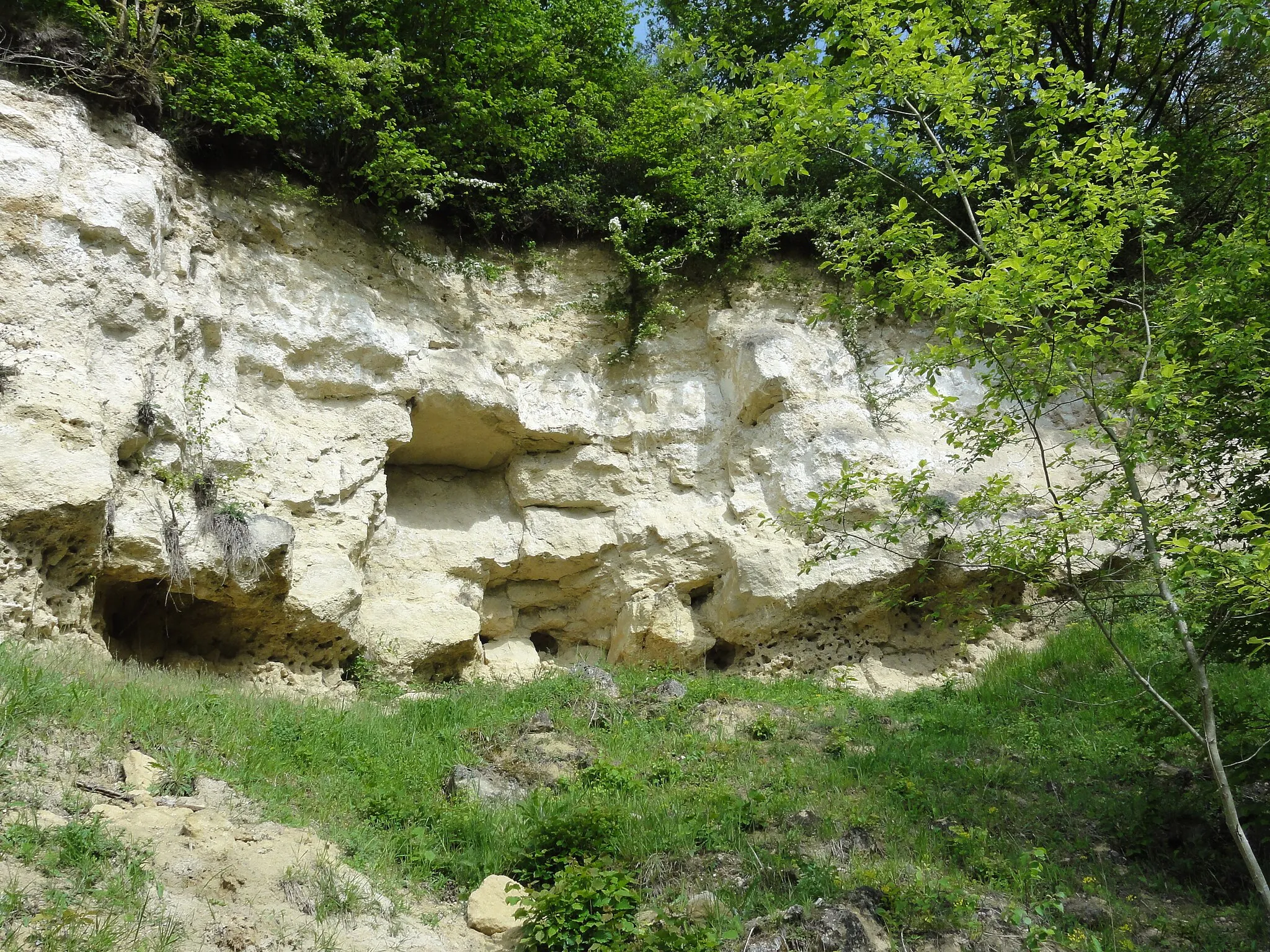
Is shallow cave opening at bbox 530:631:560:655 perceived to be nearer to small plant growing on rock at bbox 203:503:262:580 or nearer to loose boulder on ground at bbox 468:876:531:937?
small plant growing on rock at bbox 203:503:262:580

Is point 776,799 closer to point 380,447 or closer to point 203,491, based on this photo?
point 203,491

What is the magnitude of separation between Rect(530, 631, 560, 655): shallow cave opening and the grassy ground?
13.4ft

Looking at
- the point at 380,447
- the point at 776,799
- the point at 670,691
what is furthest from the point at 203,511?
the point at 776,799

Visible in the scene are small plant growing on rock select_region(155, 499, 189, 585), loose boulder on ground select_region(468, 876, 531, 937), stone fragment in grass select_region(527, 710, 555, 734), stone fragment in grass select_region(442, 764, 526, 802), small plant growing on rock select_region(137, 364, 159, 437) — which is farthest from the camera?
small plant growing on rock select_region(137, 364, 159, 437)

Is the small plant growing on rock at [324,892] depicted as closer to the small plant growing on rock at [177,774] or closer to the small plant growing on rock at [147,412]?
the small plant growing on rock at [177,774]

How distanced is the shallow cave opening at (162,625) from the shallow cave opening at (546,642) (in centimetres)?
438

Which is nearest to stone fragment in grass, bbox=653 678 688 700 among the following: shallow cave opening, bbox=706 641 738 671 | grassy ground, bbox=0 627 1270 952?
grassy ground, bbox=0 627 1270 952

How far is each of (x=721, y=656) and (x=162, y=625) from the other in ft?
22.4

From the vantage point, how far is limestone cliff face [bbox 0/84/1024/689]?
849cm

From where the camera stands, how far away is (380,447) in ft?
37.0

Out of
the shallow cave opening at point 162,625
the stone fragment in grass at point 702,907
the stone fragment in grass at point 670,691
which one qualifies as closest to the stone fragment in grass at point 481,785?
the stone fragment in grass at point 702,907

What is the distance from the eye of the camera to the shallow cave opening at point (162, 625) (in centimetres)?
884

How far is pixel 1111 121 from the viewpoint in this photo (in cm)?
618

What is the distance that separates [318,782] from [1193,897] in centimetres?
573
